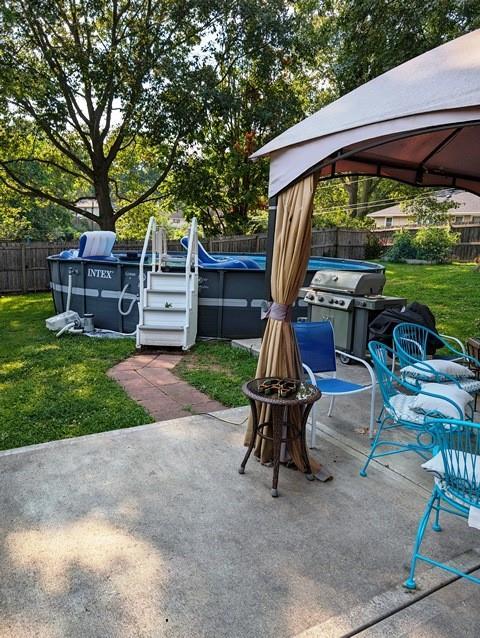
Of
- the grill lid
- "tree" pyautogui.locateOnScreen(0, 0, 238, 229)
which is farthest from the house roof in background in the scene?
the grill lid

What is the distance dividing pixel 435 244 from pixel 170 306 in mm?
12883

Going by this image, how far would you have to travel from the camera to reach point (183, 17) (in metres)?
11.1

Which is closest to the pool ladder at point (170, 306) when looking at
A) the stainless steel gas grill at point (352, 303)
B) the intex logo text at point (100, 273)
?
the intex logo text at point (100, 273)

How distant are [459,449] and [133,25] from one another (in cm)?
1260

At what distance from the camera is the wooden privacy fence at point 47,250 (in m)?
11.4

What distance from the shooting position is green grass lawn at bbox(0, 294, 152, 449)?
3.58 meters

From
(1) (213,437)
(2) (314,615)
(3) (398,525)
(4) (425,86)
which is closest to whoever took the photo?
(2) (314,615)

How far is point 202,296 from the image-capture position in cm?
675

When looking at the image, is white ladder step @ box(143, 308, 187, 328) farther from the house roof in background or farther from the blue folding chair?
the house roof in background

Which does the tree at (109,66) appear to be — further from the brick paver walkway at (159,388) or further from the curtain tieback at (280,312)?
the curtain tieback at (280,312)

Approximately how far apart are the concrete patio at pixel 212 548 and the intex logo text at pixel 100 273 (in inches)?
166

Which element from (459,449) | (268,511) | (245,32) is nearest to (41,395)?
(268,511)

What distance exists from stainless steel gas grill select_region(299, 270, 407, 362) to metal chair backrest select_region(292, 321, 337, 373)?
4.97 ft

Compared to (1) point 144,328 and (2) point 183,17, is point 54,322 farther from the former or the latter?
(2) point 183,17
